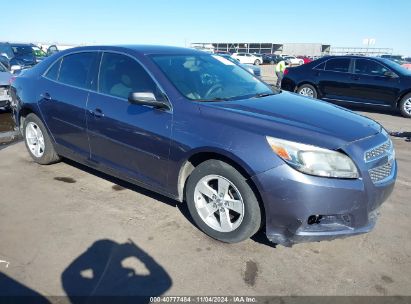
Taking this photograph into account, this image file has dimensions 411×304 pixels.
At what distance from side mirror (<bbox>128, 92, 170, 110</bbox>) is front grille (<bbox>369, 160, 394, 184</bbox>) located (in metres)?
1.82

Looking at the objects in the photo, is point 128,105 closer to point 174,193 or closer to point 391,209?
point 174,193

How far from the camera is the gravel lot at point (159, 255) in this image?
2.83m

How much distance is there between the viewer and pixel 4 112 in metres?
9.74

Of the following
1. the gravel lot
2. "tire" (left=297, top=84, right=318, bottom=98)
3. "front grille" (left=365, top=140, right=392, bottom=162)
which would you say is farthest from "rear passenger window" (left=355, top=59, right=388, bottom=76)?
"front grille" (left=365, top=140, right=392, bottom=162)

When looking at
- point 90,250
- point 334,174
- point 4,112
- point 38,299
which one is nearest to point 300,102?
point 334,174

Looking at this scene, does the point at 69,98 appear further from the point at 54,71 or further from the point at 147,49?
the point at 147,49

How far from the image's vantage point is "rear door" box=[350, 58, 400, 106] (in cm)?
992

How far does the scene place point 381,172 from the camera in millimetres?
3160

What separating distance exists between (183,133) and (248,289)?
1.39m

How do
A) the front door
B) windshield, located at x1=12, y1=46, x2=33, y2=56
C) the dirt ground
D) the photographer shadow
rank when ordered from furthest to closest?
1. windshield, located at x1=12, y1=46, x2=33, y2=56
2. the front door
3. the dirt ground
4. the photographer shadow

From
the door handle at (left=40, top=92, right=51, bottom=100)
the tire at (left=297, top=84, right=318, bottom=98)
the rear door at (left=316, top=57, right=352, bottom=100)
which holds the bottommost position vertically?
the tire at (left=297, top=84, right=318, bottom=98)

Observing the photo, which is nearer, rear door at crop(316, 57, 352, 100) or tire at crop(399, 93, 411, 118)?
tire at crop(399, 93, 411, 118)

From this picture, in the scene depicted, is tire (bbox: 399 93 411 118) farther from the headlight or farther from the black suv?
the black suv

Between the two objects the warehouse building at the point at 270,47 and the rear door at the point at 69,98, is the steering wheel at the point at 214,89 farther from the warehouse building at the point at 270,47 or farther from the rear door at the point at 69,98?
the warehouse building at the point at 270,47
